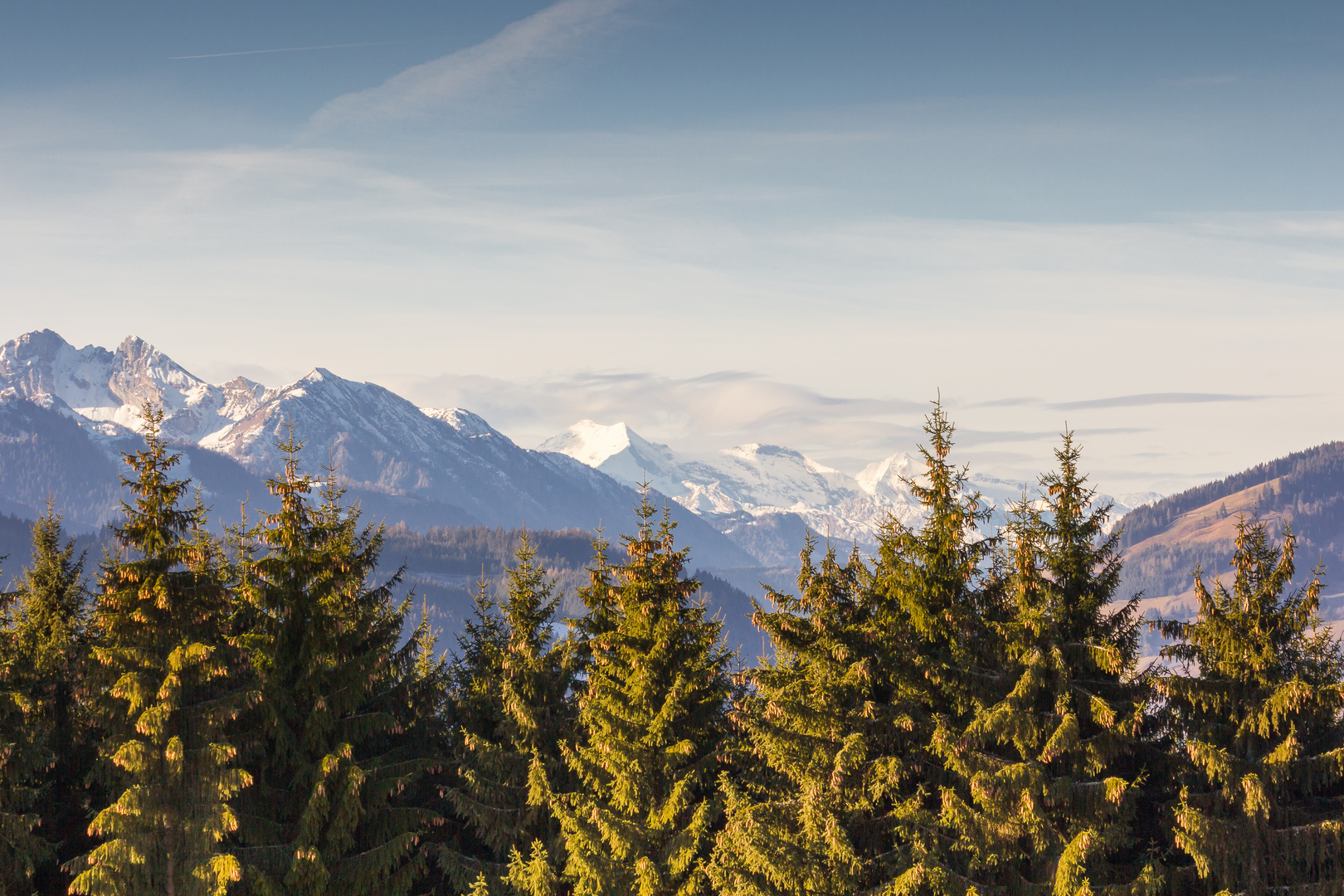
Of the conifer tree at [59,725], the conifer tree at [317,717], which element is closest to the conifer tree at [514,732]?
the conifer tree at [317,717]

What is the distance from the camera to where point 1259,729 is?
28.2m

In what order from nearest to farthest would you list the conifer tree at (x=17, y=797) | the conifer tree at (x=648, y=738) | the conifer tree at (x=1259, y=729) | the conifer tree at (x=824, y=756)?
the conifer tree at (x=1259, y=729)
the conifer tree at (x=17, y=797)
the conifer tree at (x=824, y=756)
the conifer tree at (x=648, y=738)

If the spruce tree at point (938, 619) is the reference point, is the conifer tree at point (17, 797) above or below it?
below

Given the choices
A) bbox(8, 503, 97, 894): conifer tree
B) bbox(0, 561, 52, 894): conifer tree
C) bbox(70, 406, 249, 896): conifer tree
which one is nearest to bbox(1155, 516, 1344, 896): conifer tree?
bbox(70, 406, 249, 896): conifer tree

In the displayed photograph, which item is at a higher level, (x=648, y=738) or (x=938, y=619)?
(x=938, y=619)

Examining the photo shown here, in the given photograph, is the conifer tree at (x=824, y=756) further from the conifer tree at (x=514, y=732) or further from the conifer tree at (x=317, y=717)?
the conifer tree at (x=317, y=717)

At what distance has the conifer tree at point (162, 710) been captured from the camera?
2830 centimetres

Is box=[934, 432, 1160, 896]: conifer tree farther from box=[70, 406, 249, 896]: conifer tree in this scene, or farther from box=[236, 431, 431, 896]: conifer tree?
box=[70, 406, 249, 896]: conifer tree

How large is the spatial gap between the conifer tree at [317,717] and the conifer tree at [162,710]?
1374mm

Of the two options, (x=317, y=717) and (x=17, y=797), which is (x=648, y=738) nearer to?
(x=317, y=717)

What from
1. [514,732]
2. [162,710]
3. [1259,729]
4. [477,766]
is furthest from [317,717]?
[1259,729]

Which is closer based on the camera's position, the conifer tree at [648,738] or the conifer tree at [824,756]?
the conifer tree at [824,756]

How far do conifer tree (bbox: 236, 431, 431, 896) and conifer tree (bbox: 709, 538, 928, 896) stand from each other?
9.42 m

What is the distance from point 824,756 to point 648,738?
5046mm
